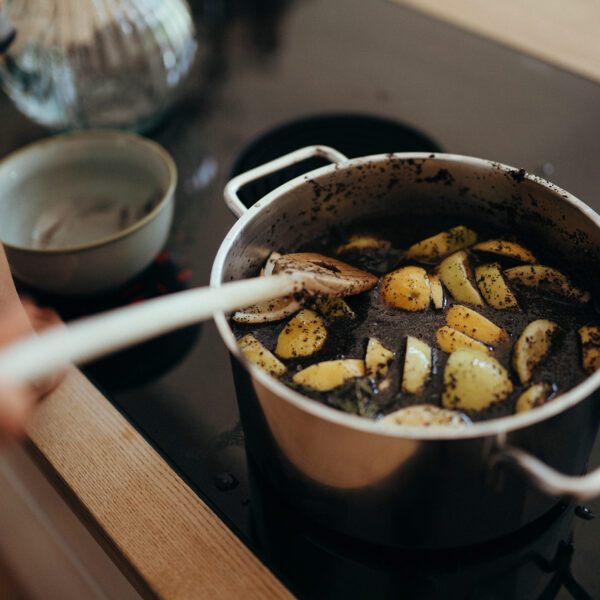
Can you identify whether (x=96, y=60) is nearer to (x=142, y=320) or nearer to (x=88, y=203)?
(x=88, y=203)

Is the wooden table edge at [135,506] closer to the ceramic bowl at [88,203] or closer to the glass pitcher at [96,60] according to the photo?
the ceramic bowl at [88,203]

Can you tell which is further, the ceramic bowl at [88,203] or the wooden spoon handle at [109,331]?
the ceramic bowl at [88,203]

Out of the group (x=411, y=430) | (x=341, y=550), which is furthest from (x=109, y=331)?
(x=341, y=550)

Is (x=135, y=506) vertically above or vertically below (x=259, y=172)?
below

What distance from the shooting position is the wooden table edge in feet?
1.94

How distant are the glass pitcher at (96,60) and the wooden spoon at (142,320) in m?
0.60

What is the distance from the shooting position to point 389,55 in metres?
1.26

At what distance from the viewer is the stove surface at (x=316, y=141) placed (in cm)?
60

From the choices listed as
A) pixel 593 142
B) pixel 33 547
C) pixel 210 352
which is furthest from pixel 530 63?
pixel 33 547

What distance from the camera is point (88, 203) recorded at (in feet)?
3.16

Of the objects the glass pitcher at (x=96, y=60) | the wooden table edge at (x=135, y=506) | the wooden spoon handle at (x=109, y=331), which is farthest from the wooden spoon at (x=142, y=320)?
the glass pitcher at (x=96, y=60)

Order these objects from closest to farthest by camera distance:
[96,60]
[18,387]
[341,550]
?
[18,387] → [341,550] → [96,60]

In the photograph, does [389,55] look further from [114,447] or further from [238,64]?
[114,447]

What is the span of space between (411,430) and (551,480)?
0.33 feet
